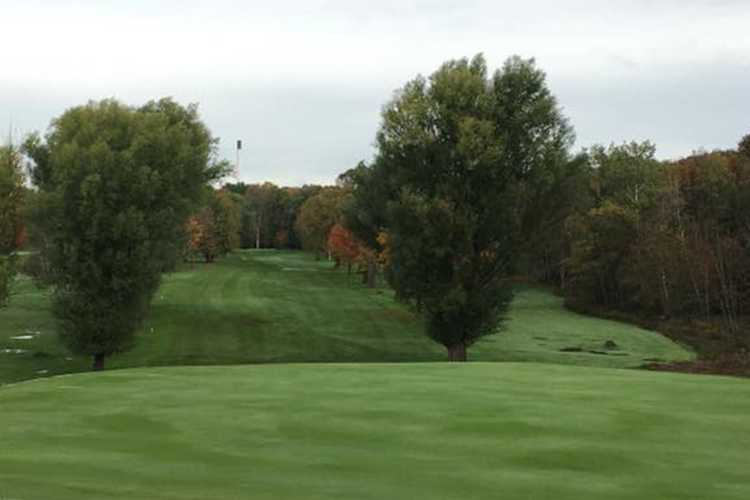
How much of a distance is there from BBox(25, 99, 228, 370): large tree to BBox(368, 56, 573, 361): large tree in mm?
10876

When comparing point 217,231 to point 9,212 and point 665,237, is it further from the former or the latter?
point 9,212

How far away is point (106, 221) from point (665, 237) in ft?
146

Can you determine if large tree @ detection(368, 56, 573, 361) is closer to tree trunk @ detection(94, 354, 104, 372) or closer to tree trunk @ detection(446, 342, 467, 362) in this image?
tree trunk @ detection(446, 342, 467, 362)

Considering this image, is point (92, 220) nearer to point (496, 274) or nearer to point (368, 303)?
point (496, 274)

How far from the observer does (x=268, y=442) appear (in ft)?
32.9

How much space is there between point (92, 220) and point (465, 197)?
55.7 ft

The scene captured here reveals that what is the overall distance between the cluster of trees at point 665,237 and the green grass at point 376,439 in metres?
37.9

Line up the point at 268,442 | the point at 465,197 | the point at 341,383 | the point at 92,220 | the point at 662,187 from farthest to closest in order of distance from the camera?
the point at 662,187 → the point at 465,197 → the point at 92,220 → the point at 341,383 → the point at 268,442

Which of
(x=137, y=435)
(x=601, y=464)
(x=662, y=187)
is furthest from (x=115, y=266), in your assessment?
(x=662, y=187)

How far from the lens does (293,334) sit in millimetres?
48656

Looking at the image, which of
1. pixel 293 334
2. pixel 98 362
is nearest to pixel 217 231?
pixel 293 334

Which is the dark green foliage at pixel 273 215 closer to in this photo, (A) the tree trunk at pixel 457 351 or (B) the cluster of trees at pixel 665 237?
(B) the cluster of trees at pixel 665 237

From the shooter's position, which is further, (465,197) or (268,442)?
(465,197)

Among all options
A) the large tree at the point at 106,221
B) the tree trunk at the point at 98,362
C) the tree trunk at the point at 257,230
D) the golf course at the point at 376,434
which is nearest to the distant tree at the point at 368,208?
the large tree at the point at 106,221
